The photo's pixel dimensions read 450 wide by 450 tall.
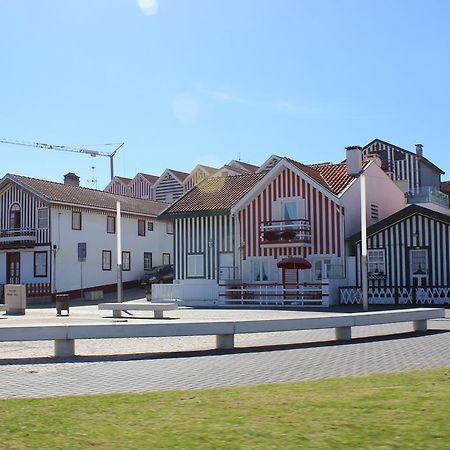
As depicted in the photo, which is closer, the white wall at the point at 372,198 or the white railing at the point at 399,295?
the white railing at the point at 399,295

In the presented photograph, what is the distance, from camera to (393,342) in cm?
1496

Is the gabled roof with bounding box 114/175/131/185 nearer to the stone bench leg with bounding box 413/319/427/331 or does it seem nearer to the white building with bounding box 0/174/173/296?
the white building with bounding box 0/174/173/296

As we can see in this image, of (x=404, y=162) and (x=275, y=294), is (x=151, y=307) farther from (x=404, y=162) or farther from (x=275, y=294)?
(x=404, y=162)

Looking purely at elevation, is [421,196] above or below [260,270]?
above

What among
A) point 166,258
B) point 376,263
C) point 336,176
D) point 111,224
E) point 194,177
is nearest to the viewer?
point 376,263

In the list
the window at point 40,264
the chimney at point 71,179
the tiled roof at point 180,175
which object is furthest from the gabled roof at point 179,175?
the window at point 40,264

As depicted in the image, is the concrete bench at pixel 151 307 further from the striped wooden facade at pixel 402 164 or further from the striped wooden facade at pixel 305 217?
the striped wooden facade at pixel 402 164

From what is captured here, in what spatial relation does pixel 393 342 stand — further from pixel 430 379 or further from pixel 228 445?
pixel 228 445

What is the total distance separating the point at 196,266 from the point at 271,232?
5.42 meters

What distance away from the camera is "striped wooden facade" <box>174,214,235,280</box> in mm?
38562

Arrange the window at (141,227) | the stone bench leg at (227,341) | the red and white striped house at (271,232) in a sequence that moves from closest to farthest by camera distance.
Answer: the stone bench leg at (227,341), the red and white striped house at (271,232), the window at (141,227)

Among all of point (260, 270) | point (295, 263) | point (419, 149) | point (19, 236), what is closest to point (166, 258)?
point (19, 236)

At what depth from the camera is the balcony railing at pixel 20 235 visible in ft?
143

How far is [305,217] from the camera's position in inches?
1428
